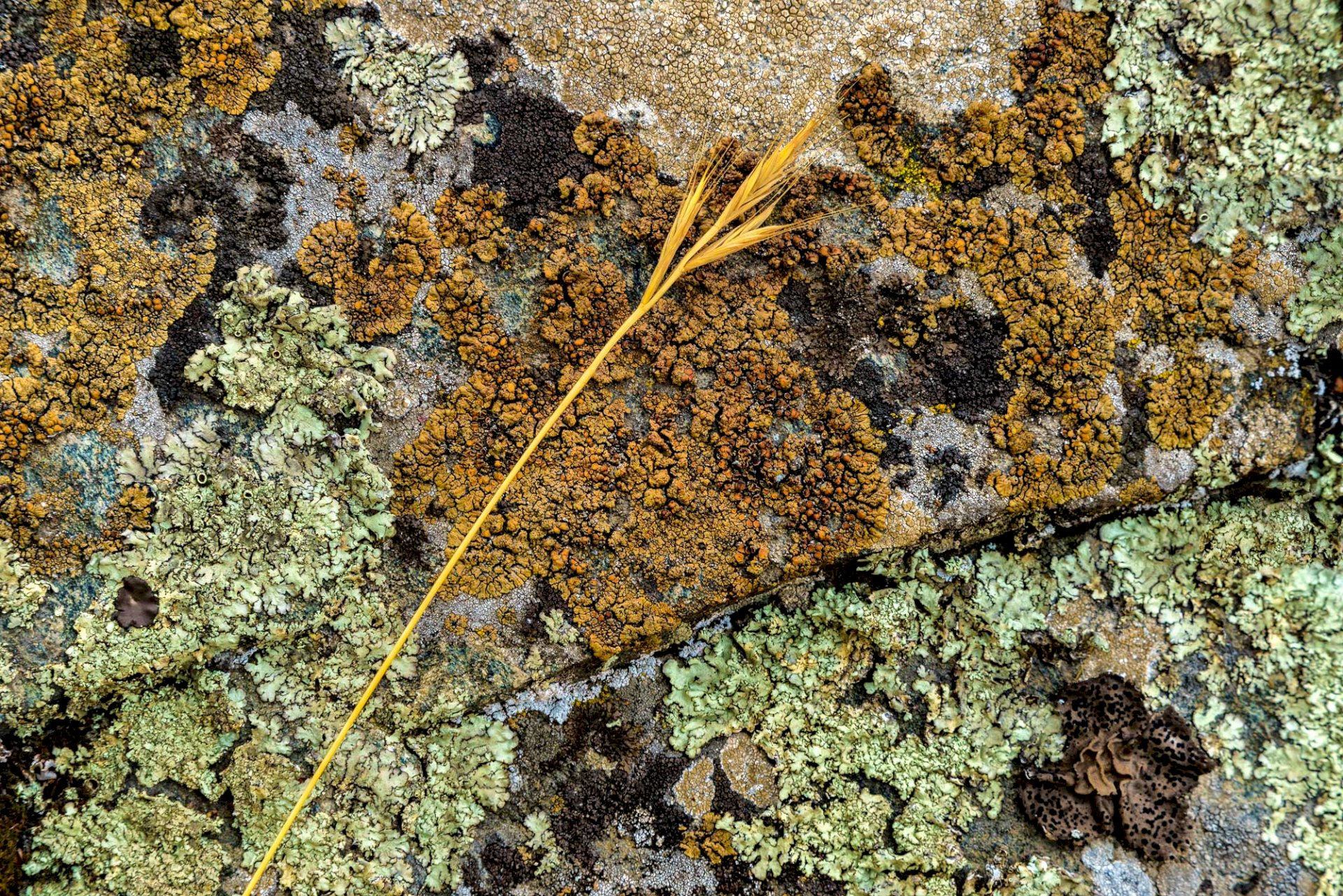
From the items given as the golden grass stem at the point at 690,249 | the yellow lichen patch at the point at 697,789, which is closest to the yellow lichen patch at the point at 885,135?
the golden grass stem at the point at 690,249

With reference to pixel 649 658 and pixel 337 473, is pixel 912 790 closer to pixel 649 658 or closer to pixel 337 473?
pixel 649 658

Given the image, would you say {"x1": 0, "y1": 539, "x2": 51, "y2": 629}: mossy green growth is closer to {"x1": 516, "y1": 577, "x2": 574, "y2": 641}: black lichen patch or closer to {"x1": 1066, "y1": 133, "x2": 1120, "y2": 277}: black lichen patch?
{"x1": 516, "y1": 577, "x2": 574, "y2": 641}: black lichen patch

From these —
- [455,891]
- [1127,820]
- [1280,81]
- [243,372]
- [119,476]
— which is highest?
[1280,81]

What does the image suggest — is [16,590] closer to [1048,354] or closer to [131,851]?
[131,851]

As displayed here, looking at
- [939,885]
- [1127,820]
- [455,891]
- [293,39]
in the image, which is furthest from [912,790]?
[293,39]

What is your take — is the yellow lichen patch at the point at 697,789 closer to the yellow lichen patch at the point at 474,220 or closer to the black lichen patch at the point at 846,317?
the black lichen patch at the point at 846,317

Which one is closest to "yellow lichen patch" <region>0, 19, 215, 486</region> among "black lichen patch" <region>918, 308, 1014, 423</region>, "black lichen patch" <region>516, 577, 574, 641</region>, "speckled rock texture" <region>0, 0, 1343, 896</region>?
"speckled rock texture" <region>0, 0, 1343, 896</region>
